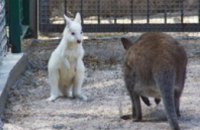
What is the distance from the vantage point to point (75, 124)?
230 inches

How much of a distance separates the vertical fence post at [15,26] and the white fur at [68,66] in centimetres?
134

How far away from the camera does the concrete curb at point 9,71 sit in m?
6.31

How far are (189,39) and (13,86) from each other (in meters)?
3.28

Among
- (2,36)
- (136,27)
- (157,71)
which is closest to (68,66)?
(2,36)

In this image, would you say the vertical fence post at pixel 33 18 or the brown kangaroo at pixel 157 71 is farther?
the vertical fence post at pixel 33 18

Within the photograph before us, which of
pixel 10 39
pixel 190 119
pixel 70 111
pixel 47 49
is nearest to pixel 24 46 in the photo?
pixel 47 49

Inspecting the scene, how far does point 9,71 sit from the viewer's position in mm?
6836

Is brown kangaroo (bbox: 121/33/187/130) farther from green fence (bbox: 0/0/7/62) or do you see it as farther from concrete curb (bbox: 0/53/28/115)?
green fence (bbox: 0/0/7/62)

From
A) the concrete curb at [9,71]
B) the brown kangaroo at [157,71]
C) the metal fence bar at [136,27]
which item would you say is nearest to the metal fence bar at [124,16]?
the metal fence bar at [136,27]

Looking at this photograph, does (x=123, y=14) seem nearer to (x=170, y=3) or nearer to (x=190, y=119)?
(x=170, y=3)

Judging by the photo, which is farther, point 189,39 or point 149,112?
point 189,39

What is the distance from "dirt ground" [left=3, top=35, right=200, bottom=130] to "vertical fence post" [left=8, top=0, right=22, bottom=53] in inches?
12.4

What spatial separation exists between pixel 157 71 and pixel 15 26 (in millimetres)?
2940

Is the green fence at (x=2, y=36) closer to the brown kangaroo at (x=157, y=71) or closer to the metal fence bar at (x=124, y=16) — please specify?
the brown kangaroo at (x=157, y=71)
